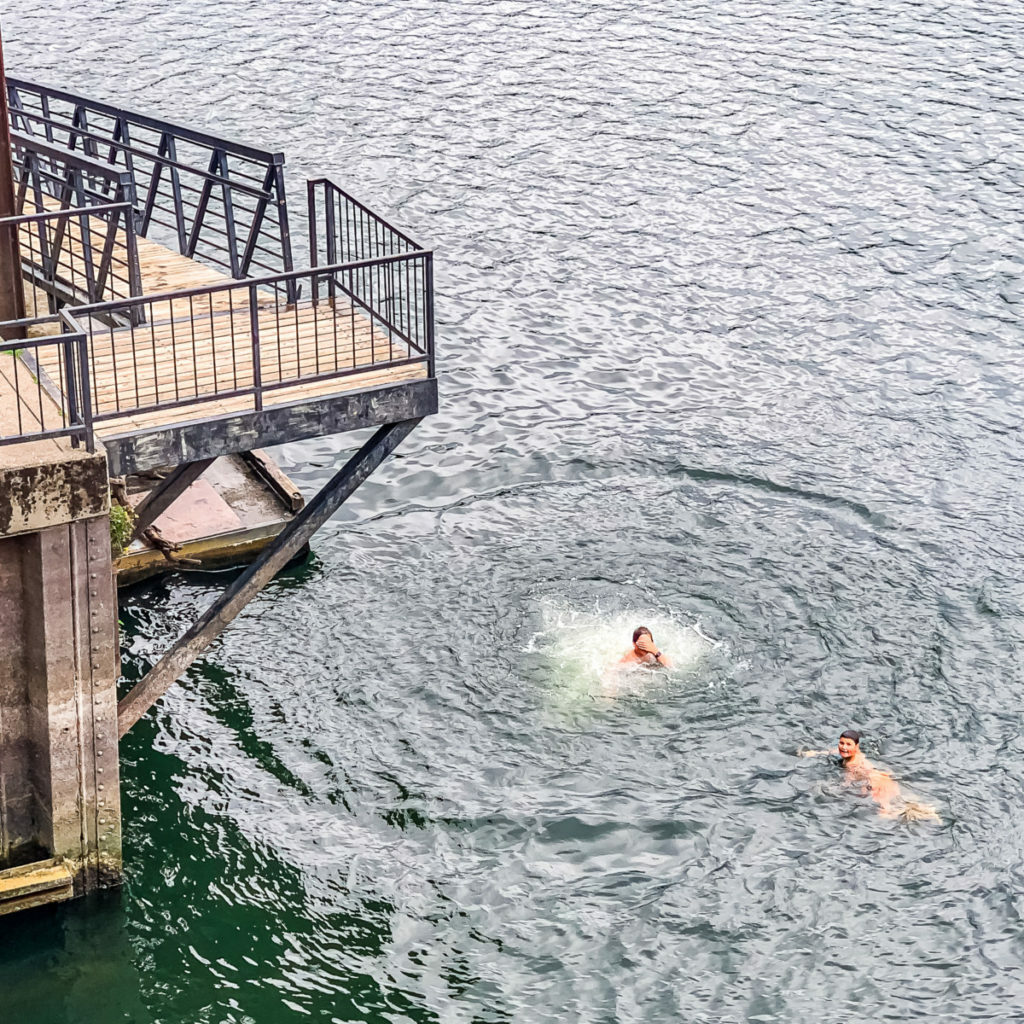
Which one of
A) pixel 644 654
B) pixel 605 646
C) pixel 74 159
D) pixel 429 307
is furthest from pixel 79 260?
pixel 644 654

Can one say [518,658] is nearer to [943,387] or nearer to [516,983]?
[516,983]

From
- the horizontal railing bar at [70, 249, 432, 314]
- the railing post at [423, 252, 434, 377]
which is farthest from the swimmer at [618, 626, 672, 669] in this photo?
the horizontal railing bar at [70, 249, 432, 314]

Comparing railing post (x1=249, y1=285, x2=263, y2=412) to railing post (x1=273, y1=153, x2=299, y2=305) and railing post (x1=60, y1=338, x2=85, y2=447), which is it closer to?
railing post (x1=60, y1=338, x2=85, y2=447)

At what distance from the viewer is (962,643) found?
710 inches

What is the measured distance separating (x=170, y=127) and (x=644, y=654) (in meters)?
7.60

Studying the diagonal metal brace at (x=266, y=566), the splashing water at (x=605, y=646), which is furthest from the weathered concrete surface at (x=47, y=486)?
the splashing water at (x=605, y=646)

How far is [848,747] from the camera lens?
51.8 feet

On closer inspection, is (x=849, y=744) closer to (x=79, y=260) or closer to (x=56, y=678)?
(x=56, y=678)

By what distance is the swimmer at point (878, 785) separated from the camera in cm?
1547

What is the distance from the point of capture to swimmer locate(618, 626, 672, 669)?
682 inches

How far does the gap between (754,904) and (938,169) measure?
2023cm

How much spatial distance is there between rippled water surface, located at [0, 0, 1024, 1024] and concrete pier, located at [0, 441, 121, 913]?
0.82 meters

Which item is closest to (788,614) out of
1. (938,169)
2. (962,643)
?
(962,643)

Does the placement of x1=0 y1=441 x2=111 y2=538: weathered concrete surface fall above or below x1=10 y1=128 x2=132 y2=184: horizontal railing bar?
below
